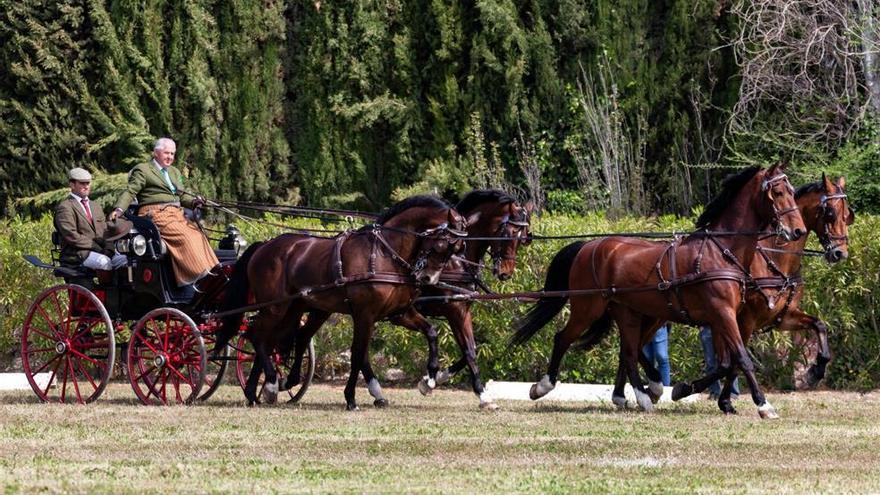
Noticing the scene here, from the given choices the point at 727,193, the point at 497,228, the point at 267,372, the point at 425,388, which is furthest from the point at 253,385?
the point at 727,193

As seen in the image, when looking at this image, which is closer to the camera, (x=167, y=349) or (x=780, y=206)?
(x=780, y=206)

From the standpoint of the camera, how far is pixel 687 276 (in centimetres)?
1394

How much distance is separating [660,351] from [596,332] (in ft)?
3.43

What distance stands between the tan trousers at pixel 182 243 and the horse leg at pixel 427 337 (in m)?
1.96

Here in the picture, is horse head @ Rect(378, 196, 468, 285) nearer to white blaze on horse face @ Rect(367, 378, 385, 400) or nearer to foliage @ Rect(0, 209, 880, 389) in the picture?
white blaze on horse face @ Rect(367, 378, 385, 400)

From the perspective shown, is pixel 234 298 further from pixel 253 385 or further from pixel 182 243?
pixel 253 385

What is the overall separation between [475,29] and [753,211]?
1008 cm

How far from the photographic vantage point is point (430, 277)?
1431 centimetres

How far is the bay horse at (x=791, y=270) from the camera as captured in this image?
13.9m

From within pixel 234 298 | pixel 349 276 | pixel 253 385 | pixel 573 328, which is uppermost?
pixel 349 276

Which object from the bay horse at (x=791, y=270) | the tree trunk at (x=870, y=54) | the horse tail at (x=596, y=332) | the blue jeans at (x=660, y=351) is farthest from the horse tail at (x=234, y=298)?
the tree trunk at (x=870, y=54)

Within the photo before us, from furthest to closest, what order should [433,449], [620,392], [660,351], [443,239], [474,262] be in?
1. [660,351]
2. [474,262]
3. [620,392]
4. [443,239]
5. [433,449]

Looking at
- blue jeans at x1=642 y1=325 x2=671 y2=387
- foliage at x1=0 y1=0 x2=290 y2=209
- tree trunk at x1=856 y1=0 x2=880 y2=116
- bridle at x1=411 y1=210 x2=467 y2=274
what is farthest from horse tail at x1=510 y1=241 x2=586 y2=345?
foliage at x1=0 y1=0 x2=290 y2=209

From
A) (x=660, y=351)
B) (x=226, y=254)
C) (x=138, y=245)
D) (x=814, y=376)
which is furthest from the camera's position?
(x=660, y=351)
